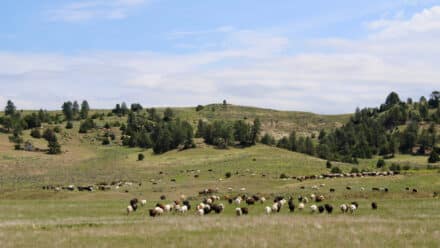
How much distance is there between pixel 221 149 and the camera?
13212cm

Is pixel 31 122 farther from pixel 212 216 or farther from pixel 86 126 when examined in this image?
pixel 212 216

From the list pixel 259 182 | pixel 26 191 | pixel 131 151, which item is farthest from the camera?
pixel 131 151

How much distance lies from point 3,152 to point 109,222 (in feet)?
329

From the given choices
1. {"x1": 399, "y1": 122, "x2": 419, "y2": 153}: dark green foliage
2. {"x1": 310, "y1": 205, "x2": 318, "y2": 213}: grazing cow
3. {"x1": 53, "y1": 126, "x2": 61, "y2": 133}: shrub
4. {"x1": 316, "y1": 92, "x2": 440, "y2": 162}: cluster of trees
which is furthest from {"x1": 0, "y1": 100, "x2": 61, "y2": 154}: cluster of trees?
{"x1": 310, "y1": 205, "x2": 318, "y2": 213}: grazing cow

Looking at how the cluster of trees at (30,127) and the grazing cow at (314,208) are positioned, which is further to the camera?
the cluster of trees at (30,127)

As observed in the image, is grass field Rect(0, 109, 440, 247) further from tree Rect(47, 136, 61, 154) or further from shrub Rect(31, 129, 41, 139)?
shrub Rect(31, 129, 41, 139)

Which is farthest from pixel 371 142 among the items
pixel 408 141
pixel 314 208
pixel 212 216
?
pixel 212 216

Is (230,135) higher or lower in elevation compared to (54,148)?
higher

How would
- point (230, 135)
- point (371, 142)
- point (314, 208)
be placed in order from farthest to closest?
point (371, 142), point (230, 135), point (314, 208)

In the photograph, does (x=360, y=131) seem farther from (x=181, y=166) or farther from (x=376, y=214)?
(x=376, y=214)

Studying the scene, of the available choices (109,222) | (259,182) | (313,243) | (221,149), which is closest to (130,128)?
(221,149)

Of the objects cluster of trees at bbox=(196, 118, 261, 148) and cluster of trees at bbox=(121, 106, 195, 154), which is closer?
cluster of trees at bbox=(121, 106, 195, 154)

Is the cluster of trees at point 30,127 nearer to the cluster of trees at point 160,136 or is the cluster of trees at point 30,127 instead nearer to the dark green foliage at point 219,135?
the cluster of trees at point 160,136

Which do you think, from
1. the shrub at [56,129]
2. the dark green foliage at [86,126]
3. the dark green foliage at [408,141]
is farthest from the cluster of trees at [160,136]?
the dark green foliage at [408,141]
